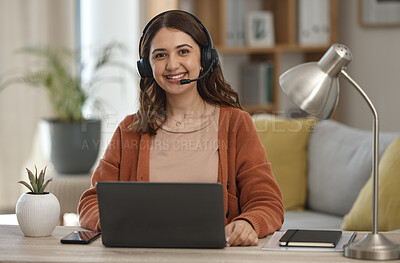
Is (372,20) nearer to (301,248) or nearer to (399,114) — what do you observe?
(399,114)

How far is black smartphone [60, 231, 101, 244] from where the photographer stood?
1502 millimetres

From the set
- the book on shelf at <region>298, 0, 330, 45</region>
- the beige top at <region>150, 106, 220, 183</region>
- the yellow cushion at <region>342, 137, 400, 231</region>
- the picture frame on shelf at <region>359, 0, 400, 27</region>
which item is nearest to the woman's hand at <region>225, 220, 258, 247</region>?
A: the beige top at <region>150, 106, 220, 183</region>

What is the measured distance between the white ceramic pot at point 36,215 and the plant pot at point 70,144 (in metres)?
1.69

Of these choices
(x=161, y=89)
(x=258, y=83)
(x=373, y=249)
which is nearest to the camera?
(x=373, y=249)

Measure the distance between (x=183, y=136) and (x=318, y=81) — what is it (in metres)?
0.58

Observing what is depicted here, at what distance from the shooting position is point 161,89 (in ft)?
6.33

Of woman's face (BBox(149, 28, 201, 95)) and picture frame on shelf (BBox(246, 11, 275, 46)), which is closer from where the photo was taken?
woman's face (BBox(149, 28, 201, 95))

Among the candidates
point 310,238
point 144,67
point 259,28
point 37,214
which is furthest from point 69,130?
point 310,238

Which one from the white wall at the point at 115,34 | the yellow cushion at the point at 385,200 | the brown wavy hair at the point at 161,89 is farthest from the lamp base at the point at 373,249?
the white wall at the point at 115,34

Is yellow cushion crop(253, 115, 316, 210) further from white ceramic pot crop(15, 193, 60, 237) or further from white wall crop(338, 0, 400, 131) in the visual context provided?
white ceramic pot crop(15, 193, 60, 237)

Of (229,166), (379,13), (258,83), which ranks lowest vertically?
(229,166)

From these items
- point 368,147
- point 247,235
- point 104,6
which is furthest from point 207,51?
point 104,6

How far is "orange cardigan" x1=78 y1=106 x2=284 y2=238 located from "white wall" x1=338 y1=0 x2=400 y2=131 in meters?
2.31

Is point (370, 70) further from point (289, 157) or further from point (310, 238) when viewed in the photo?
point (310, 238)
